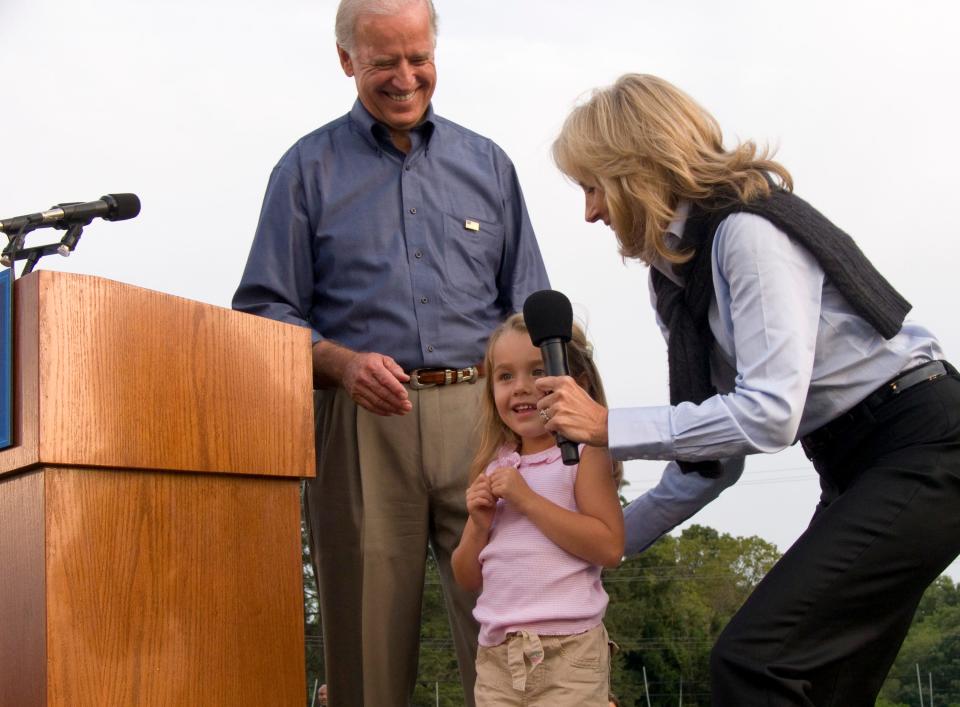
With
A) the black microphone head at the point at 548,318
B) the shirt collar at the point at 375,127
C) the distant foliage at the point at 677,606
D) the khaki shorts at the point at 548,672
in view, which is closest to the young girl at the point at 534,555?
the khaki shorts at the point at 548,672

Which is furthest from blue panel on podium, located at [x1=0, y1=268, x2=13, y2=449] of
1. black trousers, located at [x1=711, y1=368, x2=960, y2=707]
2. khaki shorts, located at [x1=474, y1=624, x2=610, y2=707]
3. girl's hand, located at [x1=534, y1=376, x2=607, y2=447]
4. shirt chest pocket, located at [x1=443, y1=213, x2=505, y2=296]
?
shirt chest pocket, located at [x1=443, y1=213, x2=505, y2=296]

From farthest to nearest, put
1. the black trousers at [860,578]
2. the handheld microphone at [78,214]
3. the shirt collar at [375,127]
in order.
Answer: the shirt collar at [375,127] < the handheld microphone at [78,214] < the black trousers at [860,578]

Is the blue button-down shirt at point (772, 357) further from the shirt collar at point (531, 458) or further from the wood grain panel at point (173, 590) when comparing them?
the wood grain panel at point (173, 590)

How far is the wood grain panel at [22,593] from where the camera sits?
2281mm

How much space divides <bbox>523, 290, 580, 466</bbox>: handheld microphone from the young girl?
13.2 inches

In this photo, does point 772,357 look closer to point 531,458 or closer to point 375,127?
point 531,458

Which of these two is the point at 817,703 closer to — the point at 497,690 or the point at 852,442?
the point at 852,442

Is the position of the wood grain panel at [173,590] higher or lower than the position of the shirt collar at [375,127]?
lower

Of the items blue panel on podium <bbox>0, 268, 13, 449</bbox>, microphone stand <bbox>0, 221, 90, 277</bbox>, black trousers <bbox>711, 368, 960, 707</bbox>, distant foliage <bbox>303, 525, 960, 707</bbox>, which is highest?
microphone stand <bbox>0, 221, 90, 277</bbox>

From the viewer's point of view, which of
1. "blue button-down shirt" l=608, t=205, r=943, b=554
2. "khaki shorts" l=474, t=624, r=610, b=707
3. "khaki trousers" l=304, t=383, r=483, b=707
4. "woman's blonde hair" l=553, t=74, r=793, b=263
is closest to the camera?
"blue button-down shirt" l=608, t=205, r=943, b=554

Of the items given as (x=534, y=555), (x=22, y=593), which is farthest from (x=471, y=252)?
(x=22, y=593)

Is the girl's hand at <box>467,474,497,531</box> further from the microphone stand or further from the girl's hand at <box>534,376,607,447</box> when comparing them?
the microphone stand

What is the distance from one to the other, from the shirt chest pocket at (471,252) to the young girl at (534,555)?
1.64ft

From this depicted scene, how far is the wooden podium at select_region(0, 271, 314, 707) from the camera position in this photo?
232cm
